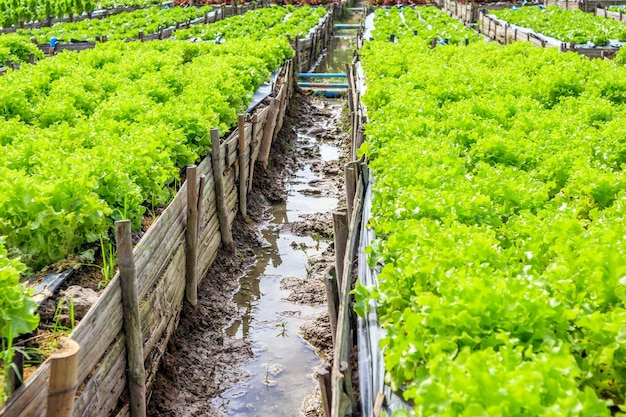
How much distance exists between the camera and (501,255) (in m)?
5.00

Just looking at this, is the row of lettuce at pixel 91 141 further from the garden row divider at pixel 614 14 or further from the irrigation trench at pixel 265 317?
the garden row divider at pixel 614 14

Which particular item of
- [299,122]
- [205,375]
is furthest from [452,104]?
[299,122]

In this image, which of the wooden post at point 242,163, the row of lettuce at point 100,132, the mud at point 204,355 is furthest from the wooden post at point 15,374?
the wooden post at point 242,163

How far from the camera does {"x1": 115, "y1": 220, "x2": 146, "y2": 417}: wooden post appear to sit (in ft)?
20.1

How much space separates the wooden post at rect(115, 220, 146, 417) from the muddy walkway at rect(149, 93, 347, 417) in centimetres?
72

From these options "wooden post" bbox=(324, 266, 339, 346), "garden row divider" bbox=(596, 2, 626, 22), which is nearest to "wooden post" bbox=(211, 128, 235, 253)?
"wooden post" bbox=(324, 266, 339, 346)

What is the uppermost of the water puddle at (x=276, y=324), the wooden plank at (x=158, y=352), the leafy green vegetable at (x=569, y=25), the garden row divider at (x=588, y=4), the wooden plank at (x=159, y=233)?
the garden row divider at (x=588, y=4)

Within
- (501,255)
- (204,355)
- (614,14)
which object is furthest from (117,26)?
(501,255)

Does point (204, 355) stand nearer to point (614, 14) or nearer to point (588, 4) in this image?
point (614, 14)

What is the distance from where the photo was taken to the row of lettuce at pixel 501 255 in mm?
3557

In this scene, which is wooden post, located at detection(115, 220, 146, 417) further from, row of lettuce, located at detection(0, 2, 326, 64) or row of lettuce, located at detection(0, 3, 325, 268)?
row of lettuce, located at detection(0, 2, 326, 64)

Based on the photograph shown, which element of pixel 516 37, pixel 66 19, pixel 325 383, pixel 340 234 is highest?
pixel 66 19

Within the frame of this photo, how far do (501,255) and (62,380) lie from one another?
318cm

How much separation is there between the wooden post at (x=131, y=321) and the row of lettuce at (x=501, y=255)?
220 centimetres
